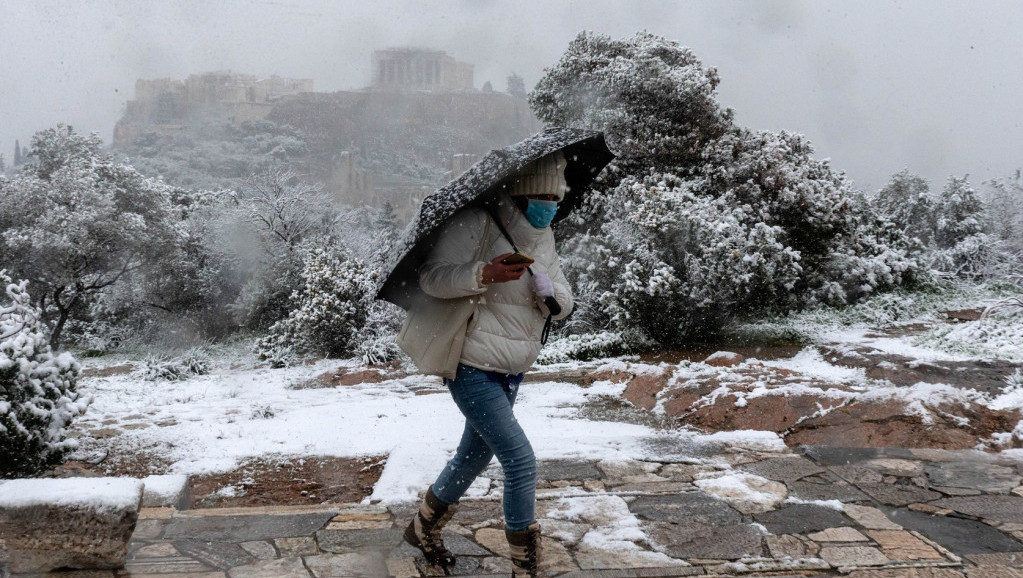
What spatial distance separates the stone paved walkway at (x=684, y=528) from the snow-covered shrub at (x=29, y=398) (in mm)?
774

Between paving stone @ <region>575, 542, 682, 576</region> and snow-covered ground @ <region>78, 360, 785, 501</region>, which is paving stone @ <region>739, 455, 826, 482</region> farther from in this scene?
paving stone @ <region>575, 542, 682, 576</region>

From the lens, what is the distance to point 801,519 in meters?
2.82

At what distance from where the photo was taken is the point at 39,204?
12078mm

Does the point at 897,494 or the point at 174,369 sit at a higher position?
the point at 897,494

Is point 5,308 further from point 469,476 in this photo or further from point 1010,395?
point 1010,395

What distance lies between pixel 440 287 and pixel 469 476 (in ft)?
→ 2.26

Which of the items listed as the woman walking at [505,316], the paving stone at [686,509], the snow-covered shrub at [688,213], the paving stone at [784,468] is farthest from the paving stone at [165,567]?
the snow-covered shrub at [688,213]

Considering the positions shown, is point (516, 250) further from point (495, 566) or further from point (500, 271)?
point (495, 566)

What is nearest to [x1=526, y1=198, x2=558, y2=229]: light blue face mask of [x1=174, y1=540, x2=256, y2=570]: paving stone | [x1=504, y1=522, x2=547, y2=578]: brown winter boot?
[x1=504, y1=522, x2=547, y2=578]: brown winter boot

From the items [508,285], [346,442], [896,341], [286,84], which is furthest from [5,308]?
[286,84]

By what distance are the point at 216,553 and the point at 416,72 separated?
13386 millimetres

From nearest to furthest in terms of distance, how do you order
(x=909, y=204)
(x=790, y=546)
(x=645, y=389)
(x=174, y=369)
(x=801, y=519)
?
(x=790, y=546)
(x=801, y=519)
(x=645, y=389)
(x=174, y=369)
(x=909, y=204)

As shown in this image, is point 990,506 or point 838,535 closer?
point 838,535

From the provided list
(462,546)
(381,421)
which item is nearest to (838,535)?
(462,546)
